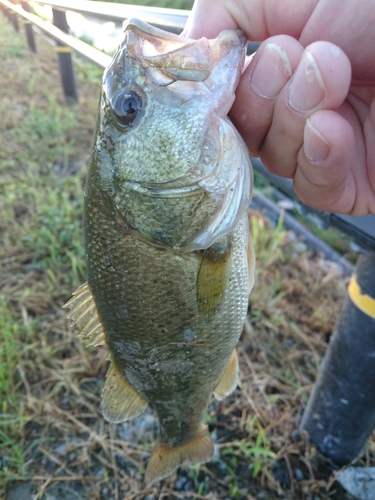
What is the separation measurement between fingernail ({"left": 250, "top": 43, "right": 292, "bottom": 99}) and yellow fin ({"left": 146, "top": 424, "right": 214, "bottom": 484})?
1.34 meters

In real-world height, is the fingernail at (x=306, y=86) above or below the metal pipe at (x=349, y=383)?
above

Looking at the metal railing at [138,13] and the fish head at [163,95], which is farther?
the metal railing at [138,13]

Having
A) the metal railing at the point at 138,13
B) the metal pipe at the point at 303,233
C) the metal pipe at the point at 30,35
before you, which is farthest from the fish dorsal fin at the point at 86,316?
the metal pipe at the point at 30,35

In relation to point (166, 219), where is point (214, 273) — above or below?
below

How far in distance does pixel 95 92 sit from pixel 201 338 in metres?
5.75

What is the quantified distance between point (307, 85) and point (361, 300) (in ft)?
3.43

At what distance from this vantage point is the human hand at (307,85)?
1010 mm

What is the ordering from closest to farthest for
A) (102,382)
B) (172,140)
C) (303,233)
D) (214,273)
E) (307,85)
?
(307,85) → (172,140) → (214,273) → (102,382) → (303,233)

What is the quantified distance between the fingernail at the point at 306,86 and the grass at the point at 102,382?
1694mm

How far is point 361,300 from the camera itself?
171 cm

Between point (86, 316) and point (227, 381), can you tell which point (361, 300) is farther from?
point (86, 316)

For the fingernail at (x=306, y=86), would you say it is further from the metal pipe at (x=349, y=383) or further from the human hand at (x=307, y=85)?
the metal pipe at (x=349, y=383)

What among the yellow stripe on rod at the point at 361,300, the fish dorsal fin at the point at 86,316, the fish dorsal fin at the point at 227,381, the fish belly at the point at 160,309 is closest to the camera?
the fish belly at the point at 160,309

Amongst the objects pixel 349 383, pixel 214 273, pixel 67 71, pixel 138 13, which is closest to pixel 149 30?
pixel 214 273
